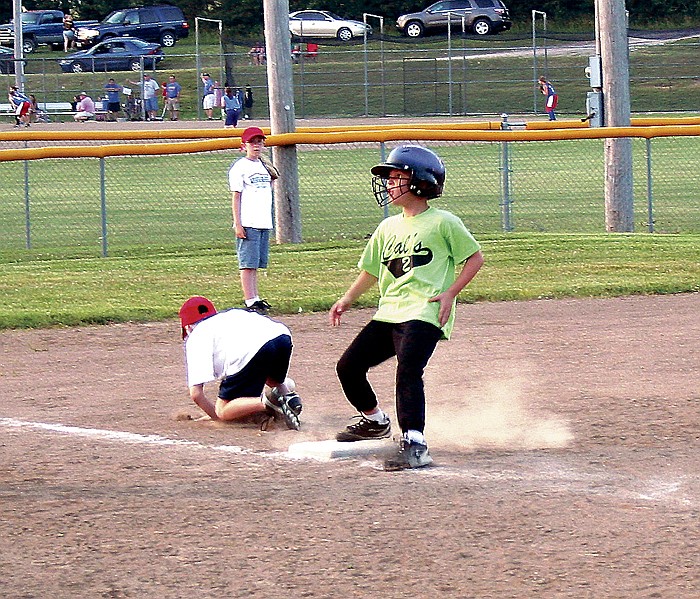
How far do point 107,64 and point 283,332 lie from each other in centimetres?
4611

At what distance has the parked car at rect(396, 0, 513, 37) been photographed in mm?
57125

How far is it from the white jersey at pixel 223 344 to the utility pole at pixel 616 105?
978cm

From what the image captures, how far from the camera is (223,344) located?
22.3ft

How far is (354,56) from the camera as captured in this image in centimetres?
5131

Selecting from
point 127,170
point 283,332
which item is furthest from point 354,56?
point 283,332

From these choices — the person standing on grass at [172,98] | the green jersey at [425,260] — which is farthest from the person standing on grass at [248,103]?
the green jersey at [425,260]

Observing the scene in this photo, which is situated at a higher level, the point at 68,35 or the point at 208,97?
the point at 68,35

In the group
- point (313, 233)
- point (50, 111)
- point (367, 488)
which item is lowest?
point (367, 488)

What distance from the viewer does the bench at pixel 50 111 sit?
1709 inches

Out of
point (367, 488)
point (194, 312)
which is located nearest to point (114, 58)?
point (194, 312)

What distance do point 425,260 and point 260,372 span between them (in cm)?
135

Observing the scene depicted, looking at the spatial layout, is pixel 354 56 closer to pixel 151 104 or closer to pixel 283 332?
pixel 151 104

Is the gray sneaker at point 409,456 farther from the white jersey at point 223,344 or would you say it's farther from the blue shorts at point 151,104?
the blue shorts at point 151,104

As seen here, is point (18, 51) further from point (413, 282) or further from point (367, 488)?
point (367, 488)
